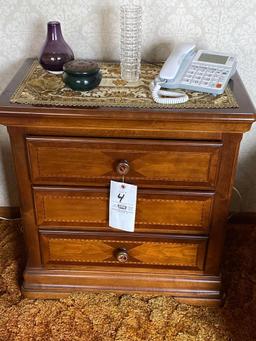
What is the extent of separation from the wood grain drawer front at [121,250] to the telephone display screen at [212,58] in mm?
549

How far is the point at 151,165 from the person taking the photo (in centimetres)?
120

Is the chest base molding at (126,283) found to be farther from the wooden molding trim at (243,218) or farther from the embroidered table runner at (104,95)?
the embroidered table runner at (104,95)

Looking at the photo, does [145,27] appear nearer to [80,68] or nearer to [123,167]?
[80,68]

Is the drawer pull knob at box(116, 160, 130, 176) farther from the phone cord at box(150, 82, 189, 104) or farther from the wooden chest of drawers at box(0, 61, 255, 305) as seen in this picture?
the phone cord at box(150, 82, 189, 104)

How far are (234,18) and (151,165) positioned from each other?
61 cm

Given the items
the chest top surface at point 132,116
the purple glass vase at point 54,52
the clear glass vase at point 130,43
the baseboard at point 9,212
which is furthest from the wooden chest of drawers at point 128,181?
the baseboard at point 9,212

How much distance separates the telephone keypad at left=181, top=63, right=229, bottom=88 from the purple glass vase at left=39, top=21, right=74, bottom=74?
386 millimetres

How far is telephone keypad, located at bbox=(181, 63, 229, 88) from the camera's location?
1211 mm

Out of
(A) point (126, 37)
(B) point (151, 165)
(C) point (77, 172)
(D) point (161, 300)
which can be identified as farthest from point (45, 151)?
(D) point (161, 300)

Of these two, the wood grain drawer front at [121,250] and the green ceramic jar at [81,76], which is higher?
the green ceramic jar at [81,76]

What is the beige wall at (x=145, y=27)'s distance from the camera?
4.57 feet

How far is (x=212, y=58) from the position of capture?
1.29 m

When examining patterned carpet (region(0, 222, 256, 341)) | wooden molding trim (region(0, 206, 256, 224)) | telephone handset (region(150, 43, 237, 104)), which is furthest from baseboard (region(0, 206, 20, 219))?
telephone handset (region(150, 43, 237, 104))

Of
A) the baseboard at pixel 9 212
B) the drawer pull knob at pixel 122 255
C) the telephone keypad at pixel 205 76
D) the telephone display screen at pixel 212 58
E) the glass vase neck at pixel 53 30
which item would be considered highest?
the glass vase neck at pixel 53 30
